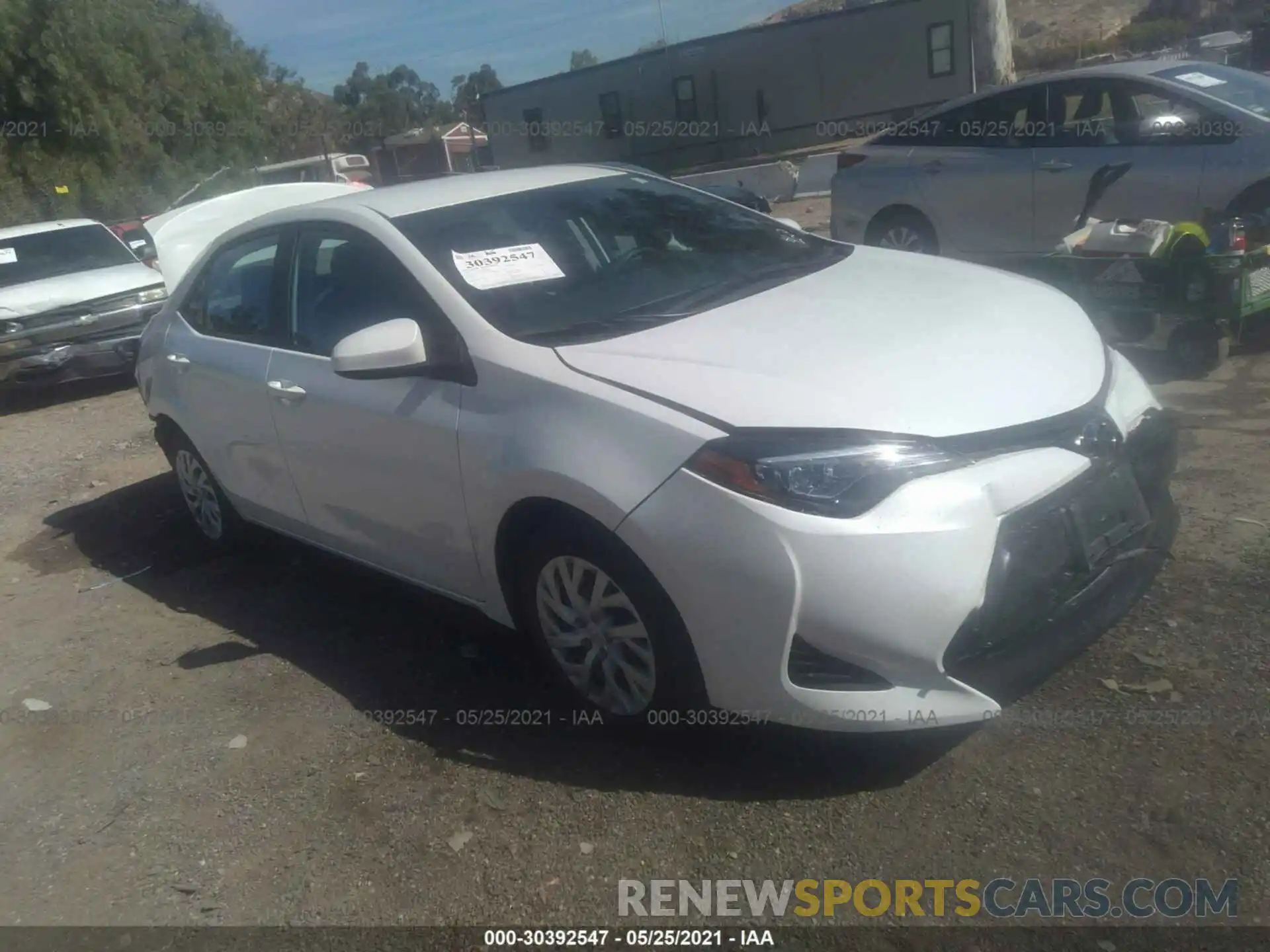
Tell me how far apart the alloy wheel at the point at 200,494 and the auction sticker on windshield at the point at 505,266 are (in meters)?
2.31

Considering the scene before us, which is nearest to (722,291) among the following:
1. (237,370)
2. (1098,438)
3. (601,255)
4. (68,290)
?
(601,255)

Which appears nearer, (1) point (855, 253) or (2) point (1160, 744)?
(2) point (1160, 744)

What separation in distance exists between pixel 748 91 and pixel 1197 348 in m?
33.7

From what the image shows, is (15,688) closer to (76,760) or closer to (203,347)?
(76,760)

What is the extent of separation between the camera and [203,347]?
5.08 meters

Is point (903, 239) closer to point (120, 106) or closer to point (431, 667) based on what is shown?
point (431, 667)

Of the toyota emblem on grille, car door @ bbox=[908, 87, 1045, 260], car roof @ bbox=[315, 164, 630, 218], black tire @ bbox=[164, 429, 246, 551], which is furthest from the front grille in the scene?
car door @ bbox=[908, 87, 1045, 260]

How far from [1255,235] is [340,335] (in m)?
5.23

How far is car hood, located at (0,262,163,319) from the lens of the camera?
404 inches

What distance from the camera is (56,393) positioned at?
11555 millimetres

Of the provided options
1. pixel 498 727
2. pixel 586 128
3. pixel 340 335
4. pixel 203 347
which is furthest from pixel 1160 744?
pixel 586 128

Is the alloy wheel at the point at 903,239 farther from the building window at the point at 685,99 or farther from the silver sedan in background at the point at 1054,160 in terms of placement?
the building window at the point at 685,99

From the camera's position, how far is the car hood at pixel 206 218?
10266 mm

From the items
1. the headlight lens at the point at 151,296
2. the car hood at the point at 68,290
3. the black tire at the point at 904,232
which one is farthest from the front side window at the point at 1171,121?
the car hood at the point at 68,290
